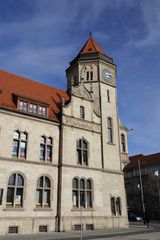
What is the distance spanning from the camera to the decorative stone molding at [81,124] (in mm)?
29172

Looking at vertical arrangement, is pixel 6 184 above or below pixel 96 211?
above

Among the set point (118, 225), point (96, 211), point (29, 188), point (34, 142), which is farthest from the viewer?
point (118, 225)

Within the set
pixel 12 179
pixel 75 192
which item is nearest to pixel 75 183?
pixel 75 192

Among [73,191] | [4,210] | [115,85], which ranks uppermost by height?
[115,85]

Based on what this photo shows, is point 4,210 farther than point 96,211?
No

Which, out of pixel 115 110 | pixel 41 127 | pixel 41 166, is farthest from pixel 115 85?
pixel 41 166

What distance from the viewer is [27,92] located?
2978 centimetres

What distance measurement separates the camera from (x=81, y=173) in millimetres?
28328

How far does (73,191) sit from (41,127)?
26.0ft

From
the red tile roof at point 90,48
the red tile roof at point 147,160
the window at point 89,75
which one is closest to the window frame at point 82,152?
the window at point 89,75

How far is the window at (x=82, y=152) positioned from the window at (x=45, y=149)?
12.4ft

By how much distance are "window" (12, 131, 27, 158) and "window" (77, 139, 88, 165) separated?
683 centimetres

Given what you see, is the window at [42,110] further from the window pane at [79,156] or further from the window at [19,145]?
the window pane at [79,156]

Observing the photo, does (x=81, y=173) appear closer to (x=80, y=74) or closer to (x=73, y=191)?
(x=73, y=191)
